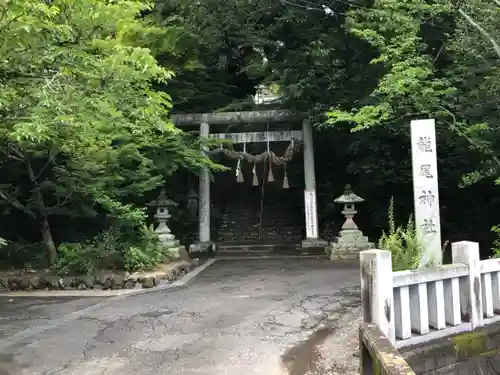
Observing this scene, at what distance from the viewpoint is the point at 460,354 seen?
17.8ft

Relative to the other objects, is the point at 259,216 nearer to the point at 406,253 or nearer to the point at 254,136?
the point at 254,136

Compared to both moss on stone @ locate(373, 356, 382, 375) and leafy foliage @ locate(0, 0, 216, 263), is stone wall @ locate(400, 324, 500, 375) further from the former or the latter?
leafy foliage @ locate(0, 0, 216, 263)

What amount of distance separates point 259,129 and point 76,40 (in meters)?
13.3

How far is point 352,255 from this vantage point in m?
14.7

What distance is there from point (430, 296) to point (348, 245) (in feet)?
30.9

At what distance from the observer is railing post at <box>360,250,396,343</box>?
4.79 metres

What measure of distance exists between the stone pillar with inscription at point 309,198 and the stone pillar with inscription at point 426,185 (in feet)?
29.0

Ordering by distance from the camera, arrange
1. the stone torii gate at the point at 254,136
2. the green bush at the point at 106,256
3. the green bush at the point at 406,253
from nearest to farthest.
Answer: the green bush at the point at 406,253
the green bush at the point at 106,256
the stone torii gate at the point at 254,136

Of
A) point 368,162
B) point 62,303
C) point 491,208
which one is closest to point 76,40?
point 62,303

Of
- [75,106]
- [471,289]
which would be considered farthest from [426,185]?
[75,106]

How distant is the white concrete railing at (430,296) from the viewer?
4.83 metres

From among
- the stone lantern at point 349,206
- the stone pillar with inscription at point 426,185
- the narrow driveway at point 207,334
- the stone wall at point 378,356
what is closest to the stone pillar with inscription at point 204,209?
the stone lantern at point 349,206

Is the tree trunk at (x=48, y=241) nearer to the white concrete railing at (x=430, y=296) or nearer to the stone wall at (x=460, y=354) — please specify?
the white concrete railing at (x=430, y=296)

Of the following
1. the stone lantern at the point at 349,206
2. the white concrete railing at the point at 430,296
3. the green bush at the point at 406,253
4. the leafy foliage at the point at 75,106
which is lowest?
the white concrete railing at the point at 430,296
